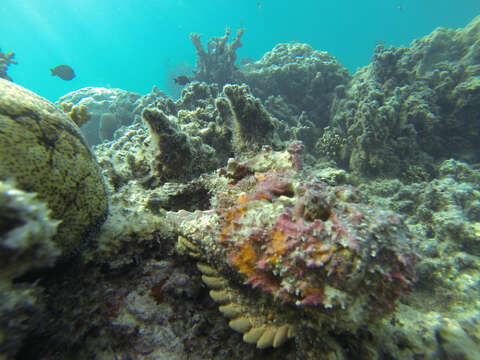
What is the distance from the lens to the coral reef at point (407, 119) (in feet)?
17.9

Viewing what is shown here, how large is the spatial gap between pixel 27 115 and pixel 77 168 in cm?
43

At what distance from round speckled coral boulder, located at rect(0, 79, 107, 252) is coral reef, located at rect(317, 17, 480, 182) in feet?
18.6

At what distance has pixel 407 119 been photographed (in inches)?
243

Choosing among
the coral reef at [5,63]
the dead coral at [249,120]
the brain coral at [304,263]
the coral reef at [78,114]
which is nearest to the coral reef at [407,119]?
the dead coral at [249,120]

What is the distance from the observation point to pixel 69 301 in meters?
1.34

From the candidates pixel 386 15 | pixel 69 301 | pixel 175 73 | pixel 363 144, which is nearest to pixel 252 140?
pixel 69 301

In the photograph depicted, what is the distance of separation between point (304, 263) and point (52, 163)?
1.63 metres

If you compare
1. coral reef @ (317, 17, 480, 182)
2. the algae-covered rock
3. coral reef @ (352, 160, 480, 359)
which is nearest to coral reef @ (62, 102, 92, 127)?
the algae-covered rock

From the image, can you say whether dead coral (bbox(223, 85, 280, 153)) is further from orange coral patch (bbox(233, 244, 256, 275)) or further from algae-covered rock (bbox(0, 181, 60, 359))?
algae-covered rock (bbox(0, 181, 60, 359))

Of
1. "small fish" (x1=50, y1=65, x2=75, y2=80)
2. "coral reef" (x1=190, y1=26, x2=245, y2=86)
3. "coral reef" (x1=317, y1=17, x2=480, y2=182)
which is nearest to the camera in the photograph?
"coral reef" (x1=317, y1=17, x2=480, y2=182)

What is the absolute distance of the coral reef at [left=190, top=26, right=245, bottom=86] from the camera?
11750mm

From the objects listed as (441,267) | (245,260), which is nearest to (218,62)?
(441,267)

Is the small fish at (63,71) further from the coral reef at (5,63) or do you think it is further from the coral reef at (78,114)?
the coral reef at (78,114)

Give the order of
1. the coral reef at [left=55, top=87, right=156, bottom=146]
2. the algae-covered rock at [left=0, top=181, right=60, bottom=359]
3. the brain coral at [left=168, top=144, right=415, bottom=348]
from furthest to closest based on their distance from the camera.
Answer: the coral reef at [left=55, top=87, right=156, bottom=146], the brain coral at [left=168, top=144, right=415, bottom=348], the algae-covered rock at [left=0, top=181, right=60, bottom=359]
